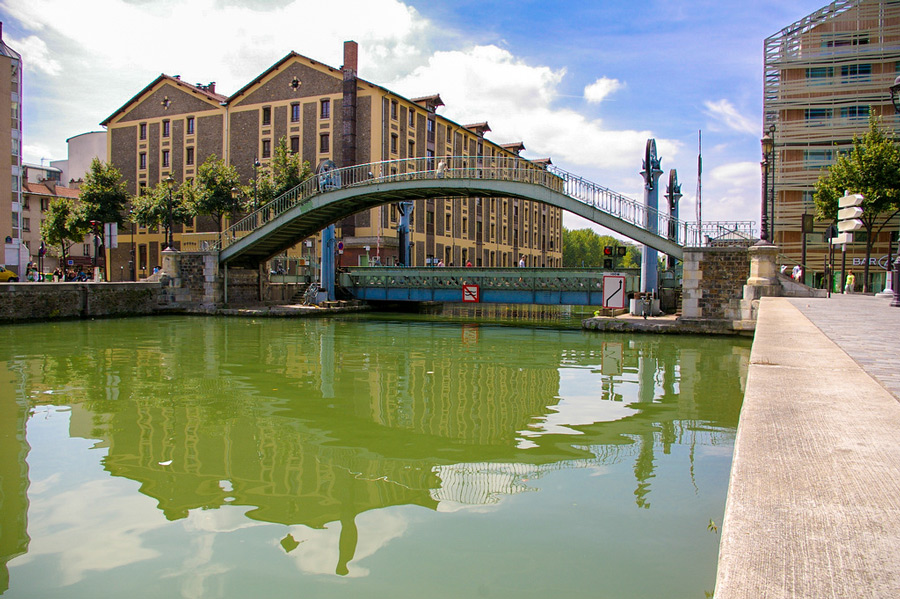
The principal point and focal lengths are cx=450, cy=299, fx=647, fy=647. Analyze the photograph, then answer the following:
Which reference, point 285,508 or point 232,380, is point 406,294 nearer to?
point 232,380

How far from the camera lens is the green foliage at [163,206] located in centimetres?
3991

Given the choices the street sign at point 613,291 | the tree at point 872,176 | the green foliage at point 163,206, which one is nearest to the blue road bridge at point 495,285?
the street sign at point 613,291

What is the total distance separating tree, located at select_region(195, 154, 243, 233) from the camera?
37.6 m

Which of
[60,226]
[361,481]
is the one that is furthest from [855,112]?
[60,226]

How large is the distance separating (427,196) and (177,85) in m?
30.1

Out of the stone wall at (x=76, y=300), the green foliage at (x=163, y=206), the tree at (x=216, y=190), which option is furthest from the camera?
the green foliage at (x=163, y=206)

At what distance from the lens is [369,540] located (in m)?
4.12

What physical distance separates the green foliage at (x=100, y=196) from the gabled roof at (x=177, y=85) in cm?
851

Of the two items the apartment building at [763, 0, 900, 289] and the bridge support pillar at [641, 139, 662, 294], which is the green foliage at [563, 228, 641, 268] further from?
the bridge support pillar at [641, 139, 662, 294]

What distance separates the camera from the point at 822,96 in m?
36.5

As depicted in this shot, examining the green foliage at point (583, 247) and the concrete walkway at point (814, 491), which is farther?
the green foliage at point (583, 247)

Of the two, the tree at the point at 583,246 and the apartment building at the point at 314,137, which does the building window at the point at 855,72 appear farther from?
the tree at the point at 583,246

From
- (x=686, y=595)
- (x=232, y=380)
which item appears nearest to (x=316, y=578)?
(x=686, y=595)

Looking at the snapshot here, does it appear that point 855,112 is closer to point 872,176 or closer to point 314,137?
point 872,176
